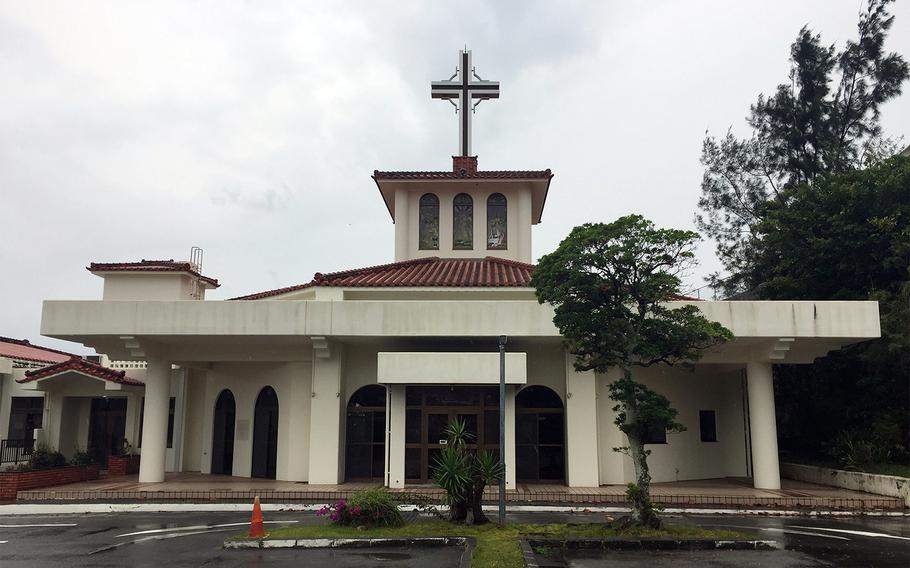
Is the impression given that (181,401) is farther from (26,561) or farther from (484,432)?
(26,561)

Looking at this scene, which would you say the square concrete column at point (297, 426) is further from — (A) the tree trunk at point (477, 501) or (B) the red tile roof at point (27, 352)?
(B) the red tile roof at point (27, 352)

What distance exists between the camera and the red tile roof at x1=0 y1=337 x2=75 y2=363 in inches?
1011

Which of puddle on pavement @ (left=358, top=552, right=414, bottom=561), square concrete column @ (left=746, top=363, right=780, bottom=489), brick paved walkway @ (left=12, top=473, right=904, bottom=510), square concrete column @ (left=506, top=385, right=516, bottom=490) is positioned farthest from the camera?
square concrete column @ (left=746, top=363, right=780, bottom=489)

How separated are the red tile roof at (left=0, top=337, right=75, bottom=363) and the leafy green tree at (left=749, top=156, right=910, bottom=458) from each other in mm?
27092

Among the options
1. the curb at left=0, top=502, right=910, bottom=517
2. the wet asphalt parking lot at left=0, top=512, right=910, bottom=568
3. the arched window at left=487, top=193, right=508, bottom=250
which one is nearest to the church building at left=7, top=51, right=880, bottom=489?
the arched window at left=487, top=193, right=508, bottom=250

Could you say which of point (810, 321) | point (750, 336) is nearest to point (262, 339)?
point (750, 336)

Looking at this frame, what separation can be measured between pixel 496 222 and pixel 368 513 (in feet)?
45.4

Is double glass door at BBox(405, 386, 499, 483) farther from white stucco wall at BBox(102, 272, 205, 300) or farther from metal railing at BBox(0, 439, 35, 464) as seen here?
metal railing at BBox(0, 439, 35, 464)

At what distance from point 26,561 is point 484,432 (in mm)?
10480

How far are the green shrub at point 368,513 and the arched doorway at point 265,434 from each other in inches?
305

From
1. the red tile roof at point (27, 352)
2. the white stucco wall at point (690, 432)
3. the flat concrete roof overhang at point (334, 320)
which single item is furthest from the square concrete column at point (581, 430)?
the red tile roof at point (27, 352)

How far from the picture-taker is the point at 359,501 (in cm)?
1172

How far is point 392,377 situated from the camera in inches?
647

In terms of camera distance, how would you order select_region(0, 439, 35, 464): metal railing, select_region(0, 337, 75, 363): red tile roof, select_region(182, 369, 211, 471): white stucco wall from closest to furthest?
select_region(0, 439, 35, 464): metal railing, select_region(182, 369, 211, 471): white stucco wall, select_region(0, 337, 75, 363): red tile roof
